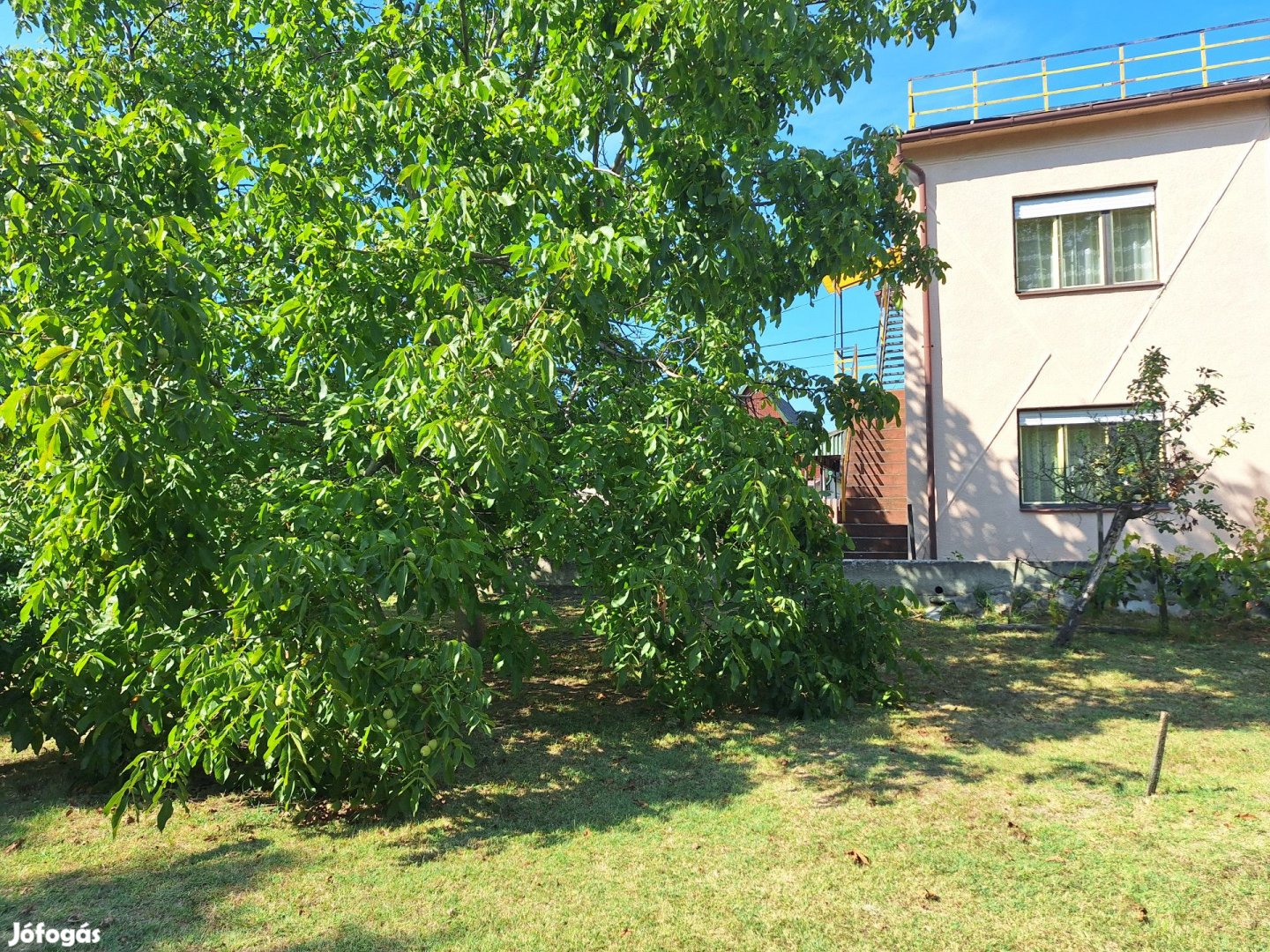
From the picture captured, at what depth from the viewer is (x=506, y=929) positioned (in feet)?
13.1

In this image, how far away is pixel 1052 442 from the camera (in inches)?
471

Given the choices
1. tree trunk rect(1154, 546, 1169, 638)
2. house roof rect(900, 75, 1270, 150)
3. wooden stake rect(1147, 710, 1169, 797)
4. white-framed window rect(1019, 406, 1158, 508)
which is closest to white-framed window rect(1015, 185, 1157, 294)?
house roof rect(900, 75, 1270, 150)

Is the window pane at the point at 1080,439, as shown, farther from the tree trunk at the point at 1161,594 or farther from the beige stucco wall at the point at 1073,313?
the tree trunk at the point at 1161,594

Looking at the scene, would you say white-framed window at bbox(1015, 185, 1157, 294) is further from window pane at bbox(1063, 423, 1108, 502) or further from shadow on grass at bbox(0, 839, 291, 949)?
shadow on grass at bbox(0, 839, 291, 949)

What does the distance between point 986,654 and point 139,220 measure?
8.15 metres

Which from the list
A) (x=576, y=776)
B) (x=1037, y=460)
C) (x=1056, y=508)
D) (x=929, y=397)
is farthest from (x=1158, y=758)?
(x=929, y=397)

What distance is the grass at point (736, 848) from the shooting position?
397 centimetres

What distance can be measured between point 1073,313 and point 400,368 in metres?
9.91

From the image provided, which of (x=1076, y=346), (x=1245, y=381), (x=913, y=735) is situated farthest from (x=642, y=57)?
(x=1245, y=381)

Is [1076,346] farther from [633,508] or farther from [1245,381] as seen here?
[633,508]

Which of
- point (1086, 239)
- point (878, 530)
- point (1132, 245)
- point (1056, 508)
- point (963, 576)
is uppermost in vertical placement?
point (1086, 239)

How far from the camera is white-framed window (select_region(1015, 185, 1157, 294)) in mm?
11719

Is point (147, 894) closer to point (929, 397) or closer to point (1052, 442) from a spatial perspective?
point (929, 397)

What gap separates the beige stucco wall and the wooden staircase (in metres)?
0.56
